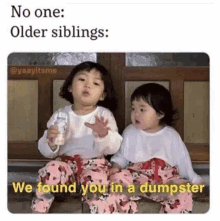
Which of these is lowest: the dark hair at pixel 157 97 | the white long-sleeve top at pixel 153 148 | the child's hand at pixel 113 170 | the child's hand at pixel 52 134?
the child's hand at pixel 113 170

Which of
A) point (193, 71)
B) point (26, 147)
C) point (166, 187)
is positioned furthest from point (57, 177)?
point (193, 71)

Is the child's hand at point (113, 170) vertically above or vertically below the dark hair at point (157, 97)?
below

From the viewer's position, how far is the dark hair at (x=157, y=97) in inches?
52.6

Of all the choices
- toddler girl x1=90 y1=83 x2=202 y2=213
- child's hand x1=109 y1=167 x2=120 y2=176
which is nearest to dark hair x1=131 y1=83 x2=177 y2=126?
toddler girl x1=90 y1=83 x2=202 y2=213

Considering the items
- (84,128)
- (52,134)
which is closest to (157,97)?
(84,128)

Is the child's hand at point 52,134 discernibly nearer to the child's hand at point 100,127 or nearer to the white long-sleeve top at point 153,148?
the child's hand at point 100,127

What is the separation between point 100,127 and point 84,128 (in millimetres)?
75

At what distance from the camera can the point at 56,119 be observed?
1.31 metres

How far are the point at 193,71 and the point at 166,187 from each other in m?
0.41

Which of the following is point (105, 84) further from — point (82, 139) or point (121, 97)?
point (82, 139)

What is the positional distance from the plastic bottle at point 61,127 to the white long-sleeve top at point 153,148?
0.21 meters

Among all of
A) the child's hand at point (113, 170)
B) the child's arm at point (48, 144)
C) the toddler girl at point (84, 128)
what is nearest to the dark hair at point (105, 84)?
the toddler girl at point (84, 128)

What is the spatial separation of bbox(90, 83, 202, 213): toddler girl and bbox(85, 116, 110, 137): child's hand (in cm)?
11

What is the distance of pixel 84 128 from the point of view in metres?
1.33
